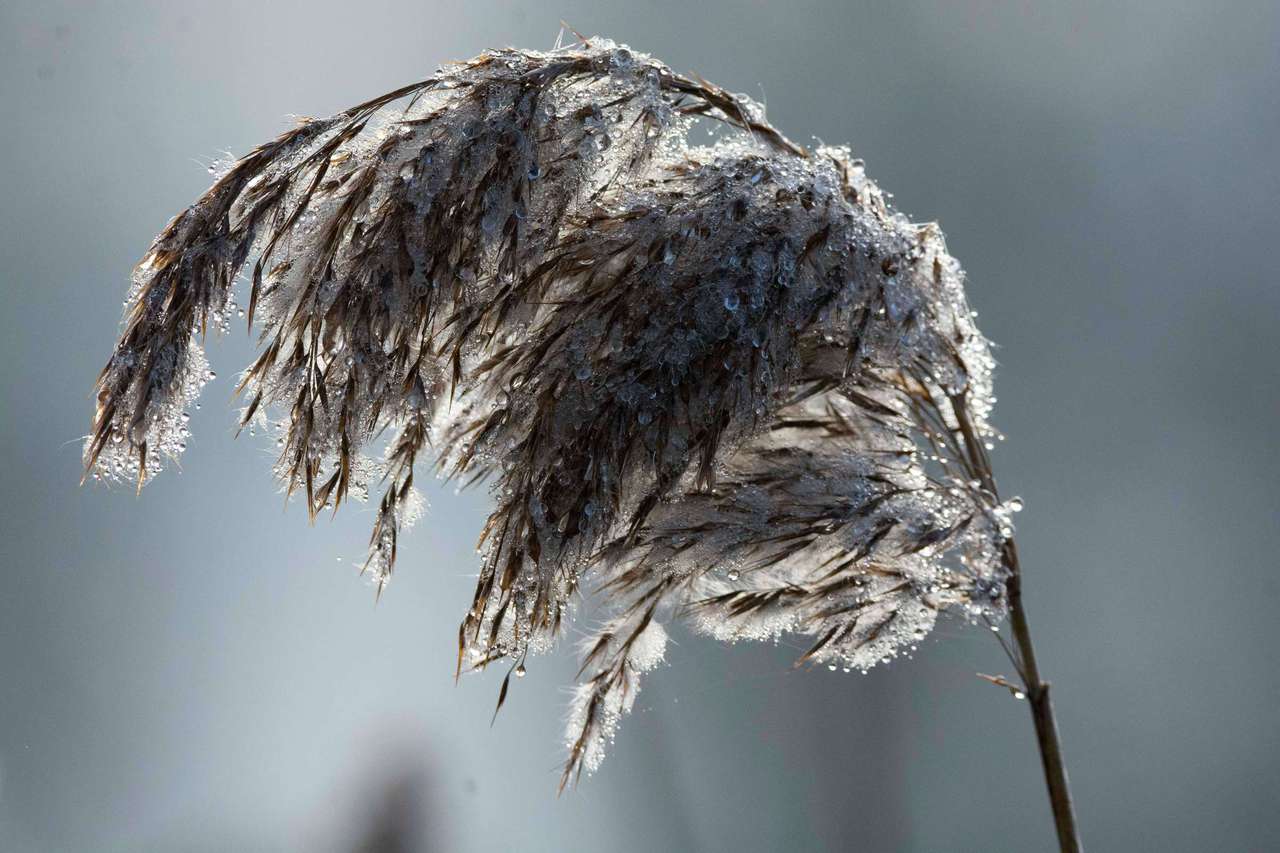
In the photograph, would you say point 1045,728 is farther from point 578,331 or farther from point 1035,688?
point 578,331

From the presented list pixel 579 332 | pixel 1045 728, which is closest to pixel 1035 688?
pixel 1045 728

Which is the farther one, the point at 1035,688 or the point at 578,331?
the point at 1035,688

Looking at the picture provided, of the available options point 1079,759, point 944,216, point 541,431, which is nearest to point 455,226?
point 541,431

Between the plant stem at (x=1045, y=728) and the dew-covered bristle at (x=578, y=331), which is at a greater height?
the dew-covered bristle at (x=578, y=331)

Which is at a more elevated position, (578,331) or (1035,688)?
(578,331)

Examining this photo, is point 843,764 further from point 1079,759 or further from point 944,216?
point 944,216
